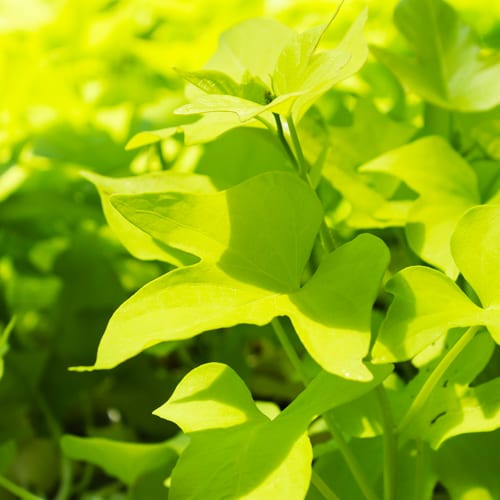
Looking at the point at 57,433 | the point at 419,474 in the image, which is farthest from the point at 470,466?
the point at 57,433

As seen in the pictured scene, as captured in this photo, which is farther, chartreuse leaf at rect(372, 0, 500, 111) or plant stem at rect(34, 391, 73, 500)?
plant stem at rect(34, 391, 73, 500)

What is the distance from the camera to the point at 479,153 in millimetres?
510

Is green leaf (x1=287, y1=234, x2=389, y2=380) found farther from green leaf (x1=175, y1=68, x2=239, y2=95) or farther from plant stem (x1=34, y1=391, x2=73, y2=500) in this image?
plant stem (x1=34, y1=391, x2=73, y2=500)

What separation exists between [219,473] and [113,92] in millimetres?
658

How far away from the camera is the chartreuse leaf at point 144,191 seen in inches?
15.5

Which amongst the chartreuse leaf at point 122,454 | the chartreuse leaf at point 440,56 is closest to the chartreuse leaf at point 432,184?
the chartreuse leaf at point 440,56

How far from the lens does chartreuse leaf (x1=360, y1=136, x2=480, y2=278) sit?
398 millimetres

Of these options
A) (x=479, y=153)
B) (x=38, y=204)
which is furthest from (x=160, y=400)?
(x=479, y=153)

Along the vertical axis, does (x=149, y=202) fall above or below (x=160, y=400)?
above

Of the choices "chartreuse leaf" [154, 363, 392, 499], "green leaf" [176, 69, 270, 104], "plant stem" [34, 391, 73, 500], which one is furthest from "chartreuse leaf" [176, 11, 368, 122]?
"plant stem" [34, 391, 73, 500]

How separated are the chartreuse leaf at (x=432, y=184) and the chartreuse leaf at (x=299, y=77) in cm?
9

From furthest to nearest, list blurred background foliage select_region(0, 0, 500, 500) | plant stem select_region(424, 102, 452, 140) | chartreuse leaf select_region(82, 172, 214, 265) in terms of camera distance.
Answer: blurred background foliage select_region(0, 0, 500, 500) < plant stem select_region(424, 102, 452, 140) < chartreuse leaf select_region(82, 172, 214, 265)

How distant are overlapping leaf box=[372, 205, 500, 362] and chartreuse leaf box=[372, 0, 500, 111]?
169 mm

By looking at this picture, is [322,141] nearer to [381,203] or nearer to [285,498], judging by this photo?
[381,203]
